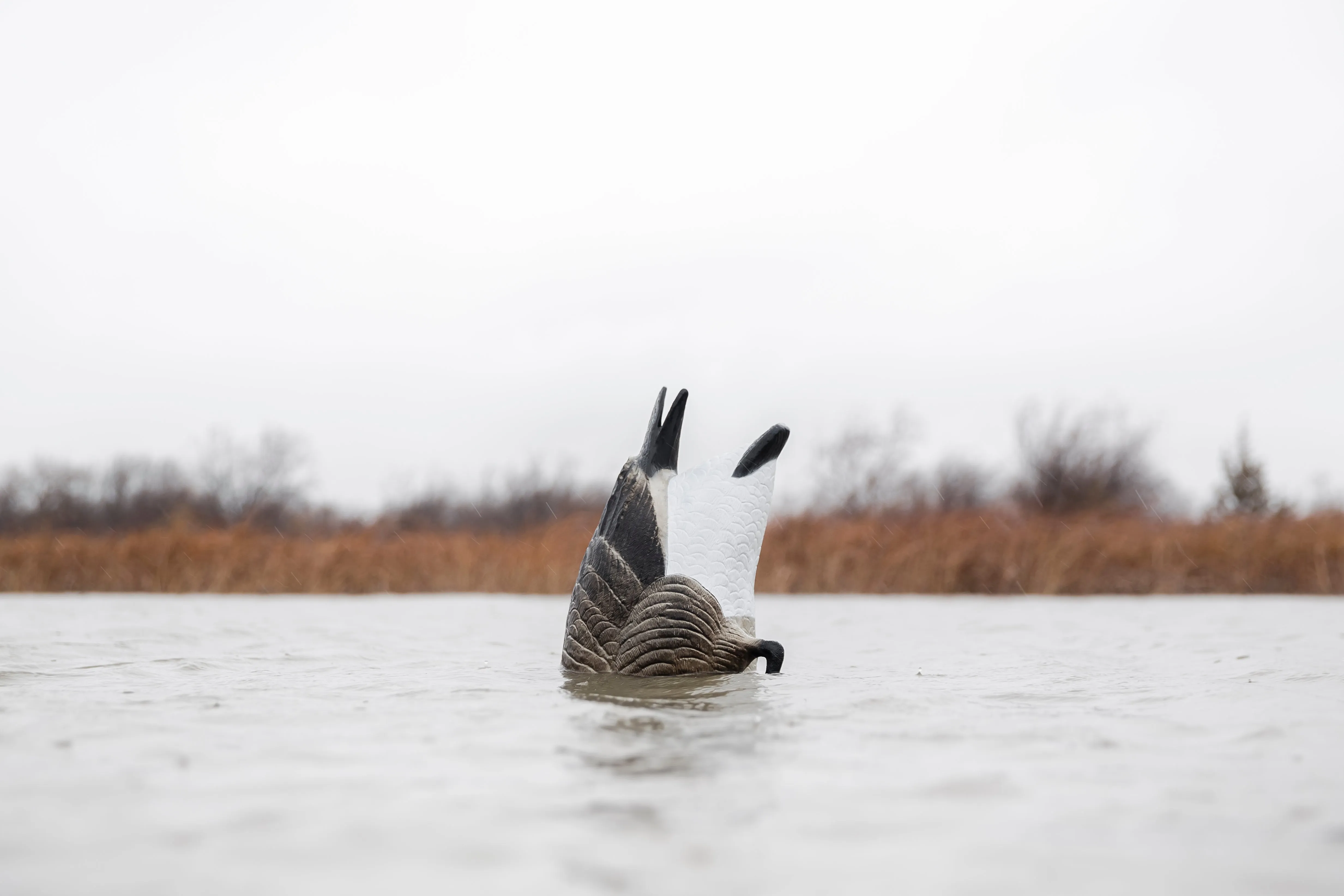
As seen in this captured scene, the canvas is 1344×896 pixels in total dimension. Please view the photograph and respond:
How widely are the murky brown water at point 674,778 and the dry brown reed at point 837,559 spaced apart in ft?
23.2

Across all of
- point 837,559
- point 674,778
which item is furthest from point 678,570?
point 837,559

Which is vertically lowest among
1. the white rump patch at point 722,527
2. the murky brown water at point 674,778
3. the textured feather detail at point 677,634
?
the murky brown water at point 674,778

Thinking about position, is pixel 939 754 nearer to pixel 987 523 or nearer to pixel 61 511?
pixel 987 523

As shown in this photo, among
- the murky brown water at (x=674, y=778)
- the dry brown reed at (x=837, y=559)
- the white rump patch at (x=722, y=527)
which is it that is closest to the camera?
the murky brown water at (x=674, y=778)

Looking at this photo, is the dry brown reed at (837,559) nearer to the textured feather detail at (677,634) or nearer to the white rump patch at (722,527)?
the white rump patch at (722,527)

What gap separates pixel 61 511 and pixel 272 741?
2508 centimetres

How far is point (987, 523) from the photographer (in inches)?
543

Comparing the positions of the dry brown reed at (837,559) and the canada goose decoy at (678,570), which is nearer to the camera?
the canada goose decoy at (678,570)

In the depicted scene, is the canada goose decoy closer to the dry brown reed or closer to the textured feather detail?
the textured feather detail

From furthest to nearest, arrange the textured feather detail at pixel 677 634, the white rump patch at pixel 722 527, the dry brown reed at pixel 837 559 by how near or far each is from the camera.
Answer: the dry brown reed at pixel 837 559, the white rump patch at pixel 722 527, the textured feather detail at pixel 677 634

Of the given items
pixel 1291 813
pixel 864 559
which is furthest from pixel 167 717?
pixel 864 559

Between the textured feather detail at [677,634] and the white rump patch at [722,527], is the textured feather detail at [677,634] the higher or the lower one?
the lower one

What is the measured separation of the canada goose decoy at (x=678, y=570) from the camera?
16.4ft

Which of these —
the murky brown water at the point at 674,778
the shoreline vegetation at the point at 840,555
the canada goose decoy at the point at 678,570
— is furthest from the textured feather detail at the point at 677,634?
the shoreline vegetation at the point at 840,555
